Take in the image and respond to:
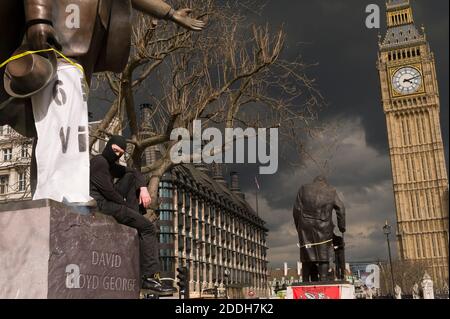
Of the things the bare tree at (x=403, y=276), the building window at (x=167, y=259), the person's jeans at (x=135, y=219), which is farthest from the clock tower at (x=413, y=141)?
the person's jeans at (x=135, y=219)

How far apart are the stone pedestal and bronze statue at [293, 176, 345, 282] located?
31.8ft

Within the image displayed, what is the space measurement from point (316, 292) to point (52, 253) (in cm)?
966

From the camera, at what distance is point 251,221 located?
343 ft

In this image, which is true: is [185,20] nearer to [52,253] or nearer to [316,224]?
[52,253]

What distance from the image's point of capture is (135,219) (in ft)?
14.1

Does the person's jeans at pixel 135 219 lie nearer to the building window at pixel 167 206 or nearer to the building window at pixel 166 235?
the building window at pixel 166 235

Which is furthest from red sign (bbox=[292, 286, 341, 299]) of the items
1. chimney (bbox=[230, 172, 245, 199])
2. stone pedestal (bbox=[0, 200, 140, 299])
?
chimney (bbox=[230, 172, 245, 199])

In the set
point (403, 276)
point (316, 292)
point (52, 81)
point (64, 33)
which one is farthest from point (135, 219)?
point (403, 276)

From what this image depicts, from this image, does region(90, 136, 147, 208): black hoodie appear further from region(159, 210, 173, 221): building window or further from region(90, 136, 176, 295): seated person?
region(159, 210, 173, 221): building window

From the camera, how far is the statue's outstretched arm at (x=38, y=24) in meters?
3.82

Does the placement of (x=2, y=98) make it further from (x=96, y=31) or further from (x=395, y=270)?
(x=395, y=270)

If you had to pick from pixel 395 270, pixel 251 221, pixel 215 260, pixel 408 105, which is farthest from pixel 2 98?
pixel 251 221
